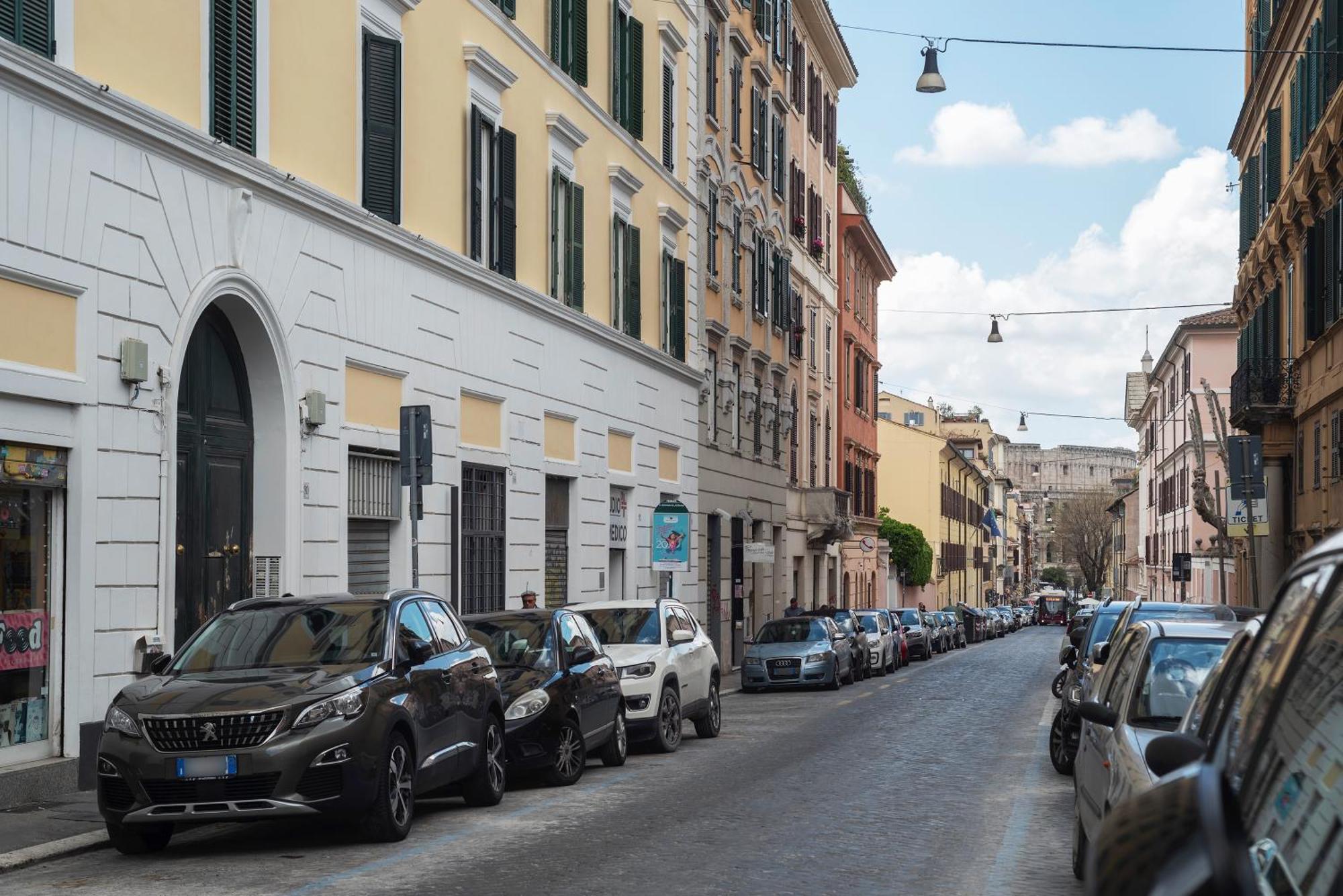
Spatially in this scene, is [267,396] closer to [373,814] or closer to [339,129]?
[339,129]

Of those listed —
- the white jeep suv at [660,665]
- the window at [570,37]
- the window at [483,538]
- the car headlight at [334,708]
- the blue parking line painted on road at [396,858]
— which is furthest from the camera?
the window at [570,37]

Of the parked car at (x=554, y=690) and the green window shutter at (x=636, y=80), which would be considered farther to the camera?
the green window shutter at (x=636, y=80)

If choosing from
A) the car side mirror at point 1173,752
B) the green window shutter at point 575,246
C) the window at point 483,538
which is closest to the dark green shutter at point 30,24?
the window at point 483,538

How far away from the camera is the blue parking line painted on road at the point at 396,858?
9.22 meters

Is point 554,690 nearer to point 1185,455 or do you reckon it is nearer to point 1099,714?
point 1099,714

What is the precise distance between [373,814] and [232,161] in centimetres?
787

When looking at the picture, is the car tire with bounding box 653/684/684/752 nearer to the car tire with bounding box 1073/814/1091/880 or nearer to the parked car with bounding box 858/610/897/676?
the car tire with bounding box 1073/814/1091/880

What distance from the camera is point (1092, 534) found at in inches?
5379

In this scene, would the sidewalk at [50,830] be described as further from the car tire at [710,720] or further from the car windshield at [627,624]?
the car tire at [710,720]

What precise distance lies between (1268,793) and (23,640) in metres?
12.1

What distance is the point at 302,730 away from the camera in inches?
409

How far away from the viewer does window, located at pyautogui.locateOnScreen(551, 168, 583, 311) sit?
86.6ft

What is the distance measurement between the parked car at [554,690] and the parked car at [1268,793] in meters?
10.6

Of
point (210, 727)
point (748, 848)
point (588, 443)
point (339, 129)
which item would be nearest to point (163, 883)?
point (210, 727)
